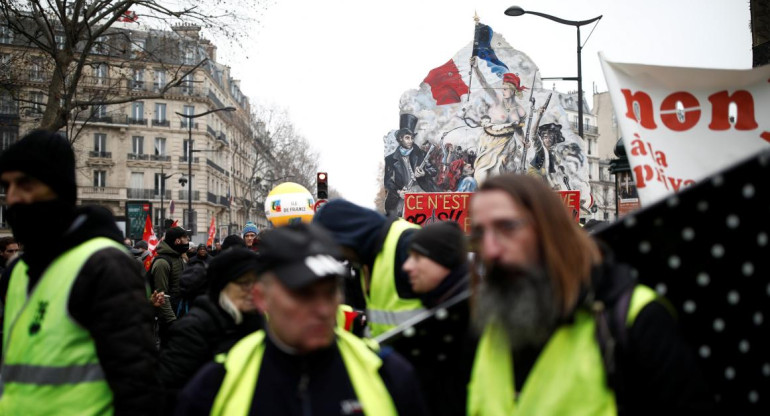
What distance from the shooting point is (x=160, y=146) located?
6400 centimetres

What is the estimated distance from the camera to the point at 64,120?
1500 cm

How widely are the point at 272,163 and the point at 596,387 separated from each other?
6181 cm

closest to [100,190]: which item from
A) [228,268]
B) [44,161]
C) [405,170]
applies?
[405,170]

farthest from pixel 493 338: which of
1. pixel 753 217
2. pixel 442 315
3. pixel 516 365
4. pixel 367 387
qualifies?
pixel 753 217

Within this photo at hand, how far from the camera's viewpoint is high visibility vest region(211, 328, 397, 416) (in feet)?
6.79

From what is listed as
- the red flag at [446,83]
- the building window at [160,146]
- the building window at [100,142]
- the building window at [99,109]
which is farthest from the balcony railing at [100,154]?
the red flag at [446,83]

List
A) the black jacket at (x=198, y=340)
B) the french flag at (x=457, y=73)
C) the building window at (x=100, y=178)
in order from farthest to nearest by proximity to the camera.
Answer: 1. the building window at (x=100, y=178)
2. the french flag at (x=457, y=73)
3. the black jacket at (x=198, y=340)

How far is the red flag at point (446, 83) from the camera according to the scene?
121ft

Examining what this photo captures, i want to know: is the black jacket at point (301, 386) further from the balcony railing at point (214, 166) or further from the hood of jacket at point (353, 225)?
the balcony railing at point (214, 166)

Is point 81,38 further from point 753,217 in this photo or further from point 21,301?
point 753,217

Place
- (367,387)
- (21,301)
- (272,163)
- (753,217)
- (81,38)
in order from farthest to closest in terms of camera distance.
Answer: (272,163), (81,38), (21,301), (367,387), (753,217)

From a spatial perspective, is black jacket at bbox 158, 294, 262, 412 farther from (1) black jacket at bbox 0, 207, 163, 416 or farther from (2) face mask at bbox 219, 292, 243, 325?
(1) black jacket at bbox 0, 207, 163, 416

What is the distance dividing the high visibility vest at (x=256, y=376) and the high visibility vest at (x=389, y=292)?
174 centimetres

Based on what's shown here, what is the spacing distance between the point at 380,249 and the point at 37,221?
6.31 ft
